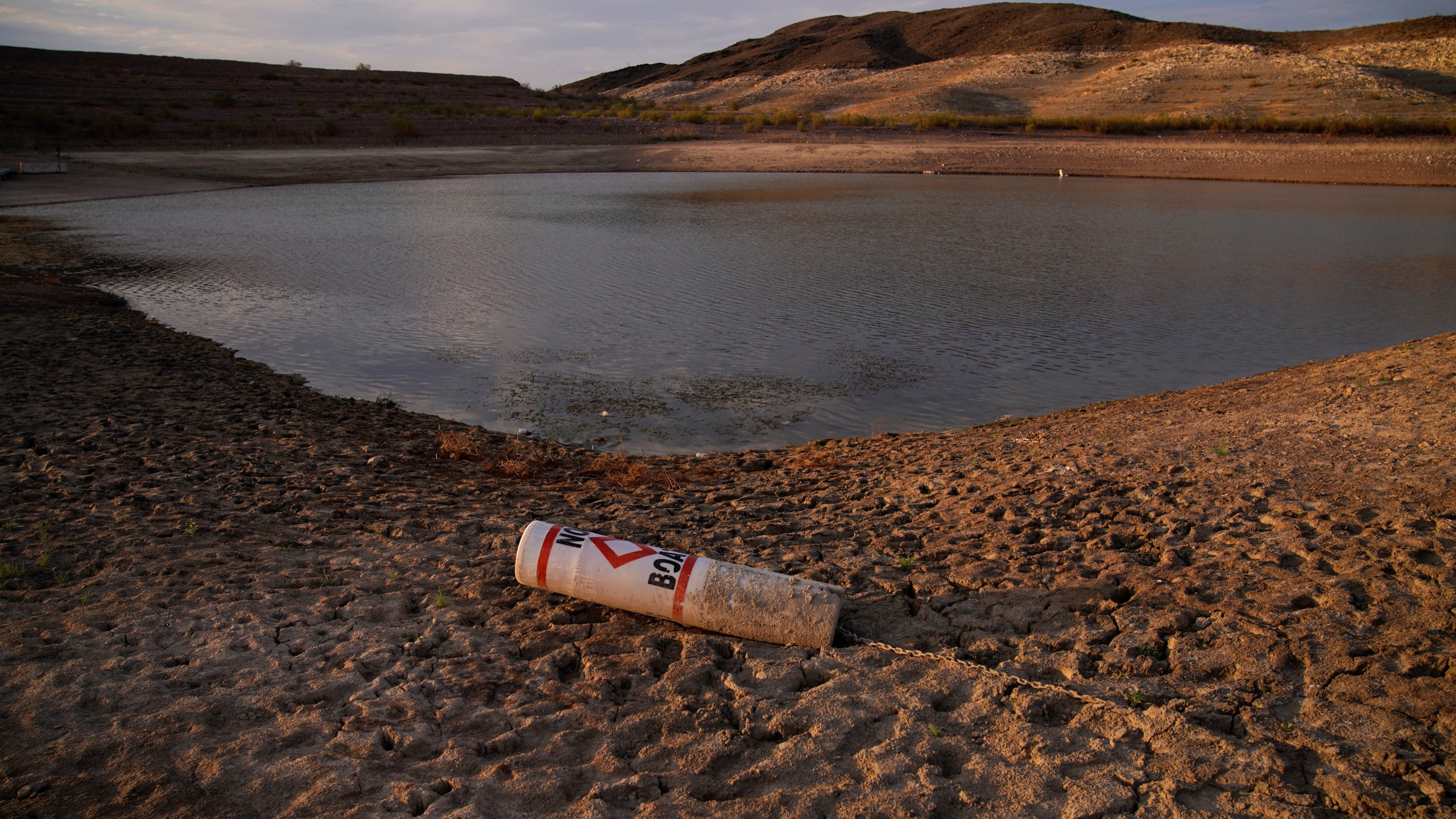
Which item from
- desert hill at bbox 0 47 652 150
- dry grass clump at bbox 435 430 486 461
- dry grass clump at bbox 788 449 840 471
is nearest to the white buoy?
dry grass clump at bbox 788 449 840 471

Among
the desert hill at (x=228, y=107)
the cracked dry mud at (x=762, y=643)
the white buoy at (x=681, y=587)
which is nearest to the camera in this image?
the cracked dry mud at (x=762, y=643)

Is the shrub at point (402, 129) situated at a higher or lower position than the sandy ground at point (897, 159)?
higher

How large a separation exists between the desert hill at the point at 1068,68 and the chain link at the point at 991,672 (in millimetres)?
43375

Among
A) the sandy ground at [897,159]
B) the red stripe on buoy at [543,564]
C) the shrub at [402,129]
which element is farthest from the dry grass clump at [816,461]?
the shrub at [402,129]

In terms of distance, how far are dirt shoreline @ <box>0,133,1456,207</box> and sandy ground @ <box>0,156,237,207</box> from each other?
0.09m

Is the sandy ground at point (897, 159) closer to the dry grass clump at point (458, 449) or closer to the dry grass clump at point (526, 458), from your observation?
the dry grass clump at point (526, 458)

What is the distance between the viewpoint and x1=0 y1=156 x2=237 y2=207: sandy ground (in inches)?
985

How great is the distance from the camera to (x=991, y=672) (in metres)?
3.55

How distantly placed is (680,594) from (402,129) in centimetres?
4523

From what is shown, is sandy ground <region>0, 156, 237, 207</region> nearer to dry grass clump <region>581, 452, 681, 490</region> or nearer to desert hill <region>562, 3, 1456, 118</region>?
dry grass clump <region>581, 452, 681, 490</region>

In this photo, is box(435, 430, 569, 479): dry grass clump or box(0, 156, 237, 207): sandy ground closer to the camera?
box(435, 430, 569, 479): dry grass clump

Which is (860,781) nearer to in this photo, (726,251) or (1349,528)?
(1349,528)

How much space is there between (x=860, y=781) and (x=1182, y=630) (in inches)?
72.8

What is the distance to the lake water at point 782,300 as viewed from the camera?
8.98 meters
